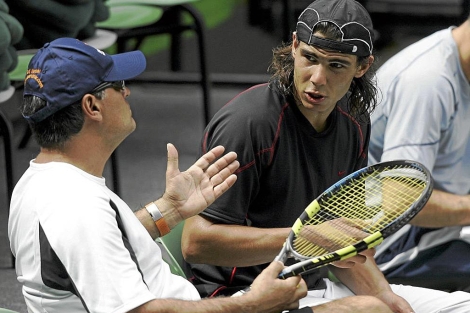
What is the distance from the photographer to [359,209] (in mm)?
2861

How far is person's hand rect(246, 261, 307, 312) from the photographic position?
242 cm

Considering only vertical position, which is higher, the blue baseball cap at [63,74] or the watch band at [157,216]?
the blue baseball cap at [63,74]

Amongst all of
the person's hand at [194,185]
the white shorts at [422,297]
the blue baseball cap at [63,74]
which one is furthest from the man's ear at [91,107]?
the white shorts at [422,297]

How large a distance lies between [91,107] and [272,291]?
2.01 feet

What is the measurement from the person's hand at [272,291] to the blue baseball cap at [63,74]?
603 millimetres

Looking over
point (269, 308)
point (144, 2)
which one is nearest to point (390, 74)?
point (269, 308)

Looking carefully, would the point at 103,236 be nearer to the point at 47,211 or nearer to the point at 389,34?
the point at 47,211

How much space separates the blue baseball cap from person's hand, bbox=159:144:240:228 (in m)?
0.38

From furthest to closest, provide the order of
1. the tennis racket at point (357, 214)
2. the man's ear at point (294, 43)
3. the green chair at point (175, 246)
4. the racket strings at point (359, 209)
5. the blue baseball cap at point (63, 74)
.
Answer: the man's ear at point (294, 43) → the green chair at point (175, 246) → the racket strings at point (359, 209) → the tennis racket at point (357, 214) → the blue baseball cap at point (63, 74)

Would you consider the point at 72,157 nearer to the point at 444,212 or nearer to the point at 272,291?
the point at 272,291

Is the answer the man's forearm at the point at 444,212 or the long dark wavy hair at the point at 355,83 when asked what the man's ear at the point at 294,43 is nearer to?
the long dark wavy hair at the point at 355,83

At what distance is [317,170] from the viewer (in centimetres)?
307

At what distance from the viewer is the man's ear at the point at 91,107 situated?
7.97 ft

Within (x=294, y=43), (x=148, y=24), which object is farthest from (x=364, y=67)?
(x=148, y=24)
